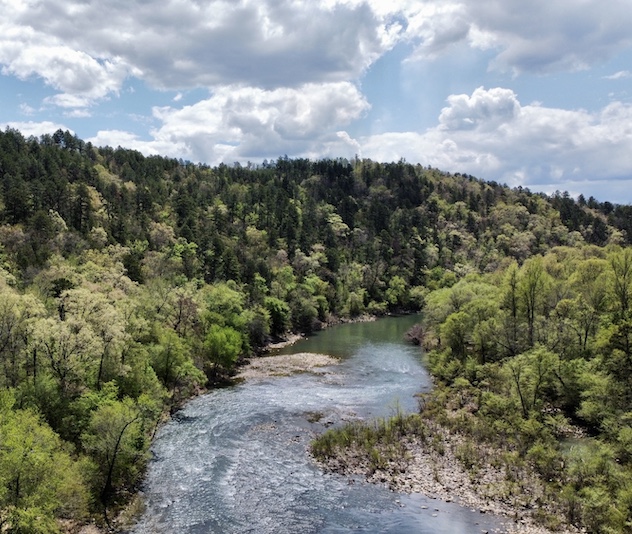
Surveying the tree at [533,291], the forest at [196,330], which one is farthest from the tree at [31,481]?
the tree at [533,291]

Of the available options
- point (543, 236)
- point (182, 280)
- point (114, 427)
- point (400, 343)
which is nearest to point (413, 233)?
point (543, 236)

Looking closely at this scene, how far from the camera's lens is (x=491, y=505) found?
30203 mm

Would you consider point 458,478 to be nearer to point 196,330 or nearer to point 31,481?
point 31,481

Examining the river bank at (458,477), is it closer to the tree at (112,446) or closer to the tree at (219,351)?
the tree at (112,446)

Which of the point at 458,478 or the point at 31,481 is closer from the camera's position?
the point at 31,481

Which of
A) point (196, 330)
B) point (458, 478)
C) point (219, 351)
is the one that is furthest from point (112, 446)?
point (196, 330)

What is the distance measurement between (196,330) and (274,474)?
33260 mm

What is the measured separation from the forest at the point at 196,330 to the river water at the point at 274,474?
9.61ft

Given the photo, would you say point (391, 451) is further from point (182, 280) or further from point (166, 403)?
point (182, 280)

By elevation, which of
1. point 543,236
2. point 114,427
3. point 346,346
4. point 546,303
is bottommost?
point 346,346

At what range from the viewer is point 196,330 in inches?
2552

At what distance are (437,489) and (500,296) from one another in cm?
3518

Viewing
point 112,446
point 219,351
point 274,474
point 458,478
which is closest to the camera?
point 112,446

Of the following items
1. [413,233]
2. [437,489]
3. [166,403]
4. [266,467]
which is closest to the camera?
[437,489]
